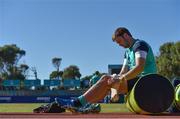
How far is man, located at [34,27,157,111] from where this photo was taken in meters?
8.07

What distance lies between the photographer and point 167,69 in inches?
2788

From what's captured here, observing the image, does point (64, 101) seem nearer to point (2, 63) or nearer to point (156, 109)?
point (156, 109)

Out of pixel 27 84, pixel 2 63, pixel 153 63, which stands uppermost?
pixel 2 63

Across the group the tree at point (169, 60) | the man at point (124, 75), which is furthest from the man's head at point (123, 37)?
the tree at point (169, 60)

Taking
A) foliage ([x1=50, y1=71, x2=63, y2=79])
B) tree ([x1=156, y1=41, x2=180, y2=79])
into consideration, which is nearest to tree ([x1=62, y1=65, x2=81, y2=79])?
foliage ([x1=50, y1=71, x2=63, y2=79])

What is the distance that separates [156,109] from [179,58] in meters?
63.1

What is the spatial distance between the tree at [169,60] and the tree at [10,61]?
1012 inches

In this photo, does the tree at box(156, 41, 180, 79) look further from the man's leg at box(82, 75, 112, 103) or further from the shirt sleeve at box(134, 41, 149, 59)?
the man's leg at box(82, 75, 112, 103)

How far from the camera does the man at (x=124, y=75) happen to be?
807 cm

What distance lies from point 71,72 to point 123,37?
97349mm

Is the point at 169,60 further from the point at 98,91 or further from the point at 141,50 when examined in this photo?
the point at 98,91

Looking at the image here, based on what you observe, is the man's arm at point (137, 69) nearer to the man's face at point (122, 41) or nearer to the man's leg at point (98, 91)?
the man's leg at point (98, 91)

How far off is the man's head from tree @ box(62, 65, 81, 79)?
95.8m

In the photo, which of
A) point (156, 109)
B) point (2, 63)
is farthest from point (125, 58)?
point (2, 63)
